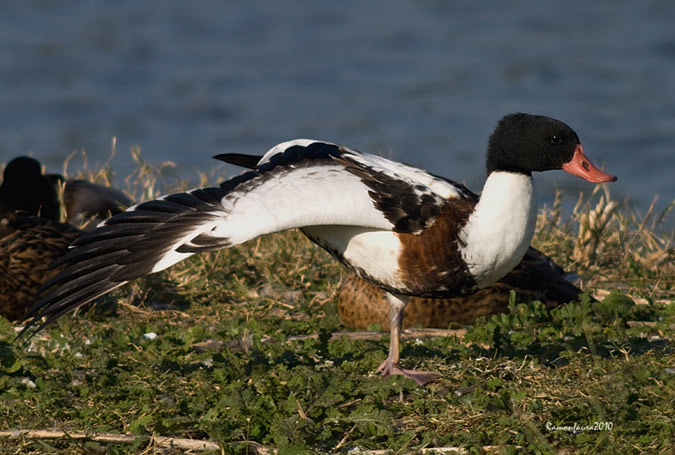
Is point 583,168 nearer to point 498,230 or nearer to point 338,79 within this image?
point 498,230

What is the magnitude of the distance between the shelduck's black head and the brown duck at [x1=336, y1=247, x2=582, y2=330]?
48.0 inches

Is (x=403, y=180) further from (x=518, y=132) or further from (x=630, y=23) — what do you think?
(x=630, y=23)

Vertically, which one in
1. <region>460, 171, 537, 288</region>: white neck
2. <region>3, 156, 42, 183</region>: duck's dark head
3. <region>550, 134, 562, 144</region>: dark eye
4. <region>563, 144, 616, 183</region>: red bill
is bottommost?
<region>3, 156, 42, 183</region>: duck's dark head

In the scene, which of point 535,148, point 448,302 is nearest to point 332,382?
point 535,148

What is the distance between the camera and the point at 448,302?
5.99m

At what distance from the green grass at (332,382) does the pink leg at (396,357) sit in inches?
3.0

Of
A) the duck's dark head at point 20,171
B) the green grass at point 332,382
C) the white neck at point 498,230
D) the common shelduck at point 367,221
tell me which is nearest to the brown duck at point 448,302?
the green grass at point 332,382

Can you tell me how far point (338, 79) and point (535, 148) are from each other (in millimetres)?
13902

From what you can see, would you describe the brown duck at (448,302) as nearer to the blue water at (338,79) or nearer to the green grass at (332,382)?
the green grass at (332,382)

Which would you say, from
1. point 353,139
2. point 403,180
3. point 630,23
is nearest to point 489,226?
point 403,180

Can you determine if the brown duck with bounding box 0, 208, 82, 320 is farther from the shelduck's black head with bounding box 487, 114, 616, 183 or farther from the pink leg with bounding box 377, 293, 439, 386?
the shelduck's black head with bounding box 487, 114, 616, 183

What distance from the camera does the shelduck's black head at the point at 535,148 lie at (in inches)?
191

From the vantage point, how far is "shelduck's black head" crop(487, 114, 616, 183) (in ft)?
15.9

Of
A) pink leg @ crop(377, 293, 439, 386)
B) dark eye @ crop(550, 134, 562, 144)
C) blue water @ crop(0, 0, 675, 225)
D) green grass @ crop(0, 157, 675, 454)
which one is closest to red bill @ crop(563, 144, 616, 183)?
dark eye @ crop(550, 134, 562, 144)
